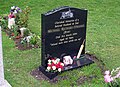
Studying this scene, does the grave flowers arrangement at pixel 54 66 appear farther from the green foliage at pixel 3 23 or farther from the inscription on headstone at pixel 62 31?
the green foliage at pixel 3 23

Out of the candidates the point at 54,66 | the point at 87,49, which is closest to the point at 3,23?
the point at 87,49

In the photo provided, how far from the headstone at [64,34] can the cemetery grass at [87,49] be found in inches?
14.0

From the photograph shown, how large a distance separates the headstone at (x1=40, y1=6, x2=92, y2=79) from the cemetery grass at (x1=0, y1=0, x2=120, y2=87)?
355 millimetres

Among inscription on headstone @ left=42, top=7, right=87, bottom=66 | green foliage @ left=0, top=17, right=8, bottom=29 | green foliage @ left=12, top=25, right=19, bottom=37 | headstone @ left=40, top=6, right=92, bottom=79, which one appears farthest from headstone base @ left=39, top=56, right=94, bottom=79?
green foliage @ left=0, top=17, right=8, bottom=29

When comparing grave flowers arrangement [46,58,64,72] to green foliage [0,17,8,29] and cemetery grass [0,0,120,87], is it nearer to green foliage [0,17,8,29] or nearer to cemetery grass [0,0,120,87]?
cemetery grass [0,0,120,87]

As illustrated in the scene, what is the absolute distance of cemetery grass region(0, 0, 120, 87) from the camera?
580 centimetres

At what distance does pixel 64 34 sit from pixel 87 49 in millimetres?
1471

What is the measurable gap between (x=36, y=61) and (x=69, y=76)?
105 cm

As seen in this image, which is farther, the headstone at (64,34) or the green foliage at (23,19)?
the green foliage at (23,19)

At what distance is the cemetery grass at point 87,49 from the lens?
5.80 metres

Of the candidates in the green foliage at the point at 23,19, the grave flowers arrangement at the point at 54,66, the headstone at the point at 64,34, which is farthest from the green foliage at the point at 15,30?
the grave flowers arrangement at the point at 54,66

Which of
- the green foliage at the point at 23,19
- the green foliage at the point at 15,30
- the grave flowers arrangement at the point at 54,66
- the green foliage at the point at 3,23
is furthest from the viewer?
the green foliage at the point at 3,23

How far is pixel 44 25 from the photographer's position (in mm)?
5727

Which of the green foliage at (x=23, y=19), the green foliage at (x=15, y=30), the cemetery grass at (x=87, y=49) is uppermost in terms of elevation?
the green foliage at (x=23, y=19)
